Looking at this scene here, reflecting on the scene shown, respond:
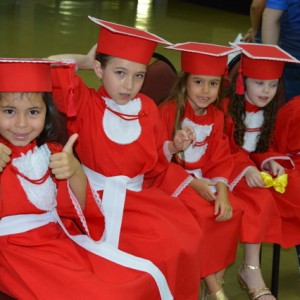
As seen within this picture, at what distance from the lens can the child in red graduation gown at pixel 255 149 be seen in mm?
2699

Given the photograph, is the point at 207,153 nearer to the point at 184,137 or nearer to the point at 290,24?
the point at 184,137

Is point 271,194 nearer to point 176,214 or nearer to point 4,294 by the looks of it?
point 176,214

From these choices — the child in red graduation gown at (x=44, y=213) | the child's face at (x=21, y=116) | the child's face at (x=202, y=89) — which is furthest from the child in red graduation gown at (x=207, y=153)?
the child's face at (x=21, y=116)

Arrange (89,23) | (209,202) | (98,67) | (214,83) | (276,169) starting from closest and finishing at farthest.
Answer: (98,67)
(209,202)
(214,83)
(276,169)
(89,23)

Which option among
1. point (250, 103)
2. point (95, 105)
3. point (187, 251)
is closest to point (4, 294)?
point (187, 251)

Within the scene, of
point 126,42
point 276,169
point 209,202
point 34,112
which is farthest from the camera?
point 276,169

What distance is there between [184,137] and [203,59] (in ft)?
1.14

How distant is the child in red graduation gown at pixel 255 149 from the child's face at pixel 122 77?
569mm

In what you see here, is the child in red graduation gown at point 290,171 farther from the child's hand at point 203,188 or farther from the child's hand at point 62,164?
the child's hand at point 62,164

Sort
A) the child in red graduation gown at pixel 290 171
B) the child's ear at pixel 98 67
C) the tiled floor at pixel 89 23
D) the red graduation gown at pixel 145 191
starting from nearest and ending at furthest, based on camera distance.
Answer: the red graduation gown at pixel 145 191, the child's ear at pixel 98 67, the child in red graduation gown at pixel 290 171, the tiled floor at pixel 89 23

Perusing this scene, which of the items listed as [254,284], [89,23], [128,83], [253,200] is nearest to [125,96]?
[128,83]

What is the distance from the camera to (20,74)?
1943 mm

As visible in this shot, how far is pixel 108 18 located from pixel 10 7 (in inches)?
57.7

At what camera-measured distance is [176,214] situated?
7.90 ft
